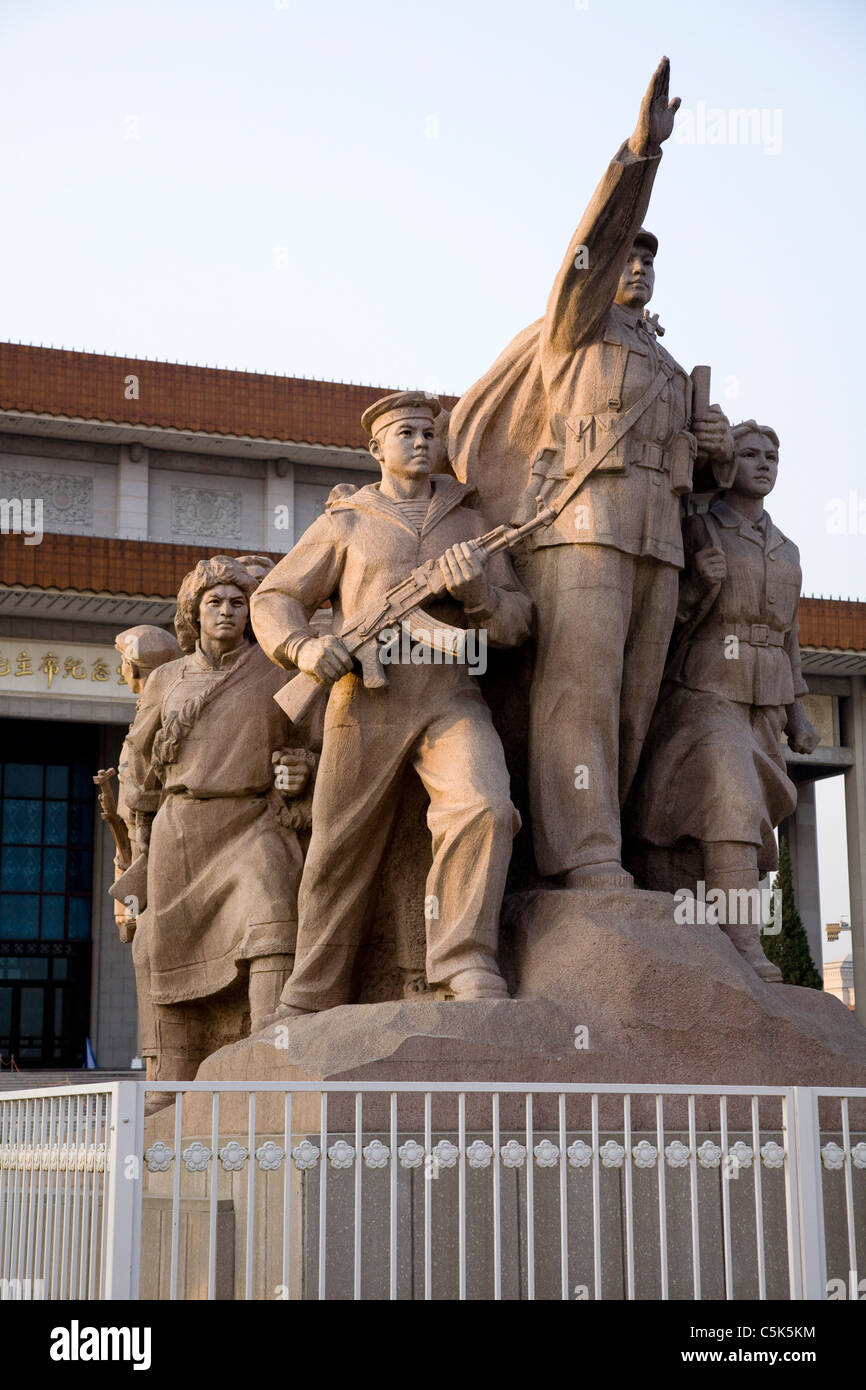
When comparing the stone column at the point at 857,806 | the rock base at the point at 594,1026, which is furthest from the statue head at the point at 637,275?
the stone column at the point at 857,806

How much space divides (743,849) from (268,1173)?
6.94ft

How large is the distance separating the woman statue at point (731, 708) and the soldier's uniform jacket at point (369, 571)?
28.6 inches

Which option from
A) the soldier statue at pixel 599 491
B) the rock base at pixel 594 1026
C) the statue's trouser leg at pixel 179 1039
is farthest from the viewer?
the statue's trouser leg at pixel 179 1039

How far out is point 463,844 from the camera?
505 cm

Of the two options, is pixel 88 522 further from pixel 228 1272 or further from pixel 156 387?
pixel 228 1272

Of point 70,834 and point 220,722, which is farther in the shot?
point 70,834

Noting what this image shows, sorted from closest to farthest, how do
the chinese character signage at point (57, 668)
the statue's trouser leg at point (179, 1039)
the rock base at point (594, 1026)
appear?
the rock base at point (594, 1026) < the statue's trouser leg at point (179, 1039) < the chinese character signage at point (57, 668)

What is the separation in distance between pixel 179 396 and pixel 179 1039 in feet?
50.3

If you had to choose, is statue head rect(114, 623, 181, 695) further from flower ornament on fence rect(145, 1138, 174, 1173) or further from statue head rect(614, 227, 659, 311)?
flower ornament on fence rect(145, 1138, 174, 1173)

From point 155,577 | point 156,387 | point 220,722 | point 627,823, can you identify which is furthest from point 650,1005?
point 156,387

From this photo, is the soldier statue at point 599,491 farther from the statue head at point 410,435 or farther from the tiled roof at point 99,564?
the tiled roof at point 99,564

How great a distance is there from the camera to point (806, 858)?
80.8 ft

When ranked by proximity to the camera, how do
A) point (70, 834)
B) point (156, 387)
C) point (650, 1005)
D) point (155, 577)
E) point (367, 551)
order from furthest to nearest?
point (70, 834) < point (156, 387) < point (155, 577) < point (367, 551) < point (650, 1005)

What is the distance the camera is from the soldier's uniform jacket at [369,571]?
17.6 feet
